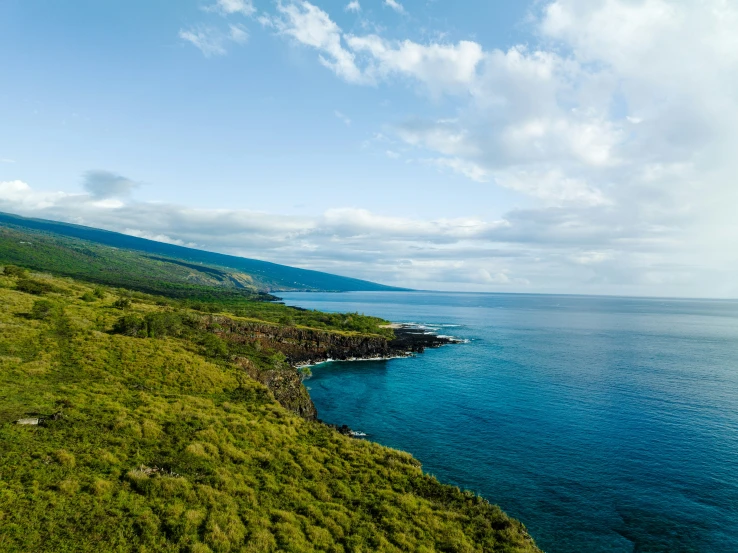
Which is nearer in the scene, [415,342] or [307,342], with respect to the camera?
[307,342]

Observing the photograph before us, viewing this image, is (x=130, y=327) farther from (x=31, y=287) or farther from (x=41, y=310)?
(x=31, y=287)

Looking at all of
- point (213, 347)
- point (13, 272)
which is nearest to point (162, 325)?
point (213, 347)

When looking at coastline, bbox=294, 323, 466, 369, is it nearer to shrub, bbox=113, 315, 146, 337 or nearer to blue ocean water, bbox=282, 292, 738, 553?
blue ocean water, bbox=282, 292, 738, 553

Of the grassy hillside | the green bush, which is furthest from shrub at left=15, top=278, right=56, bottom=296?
the green bush

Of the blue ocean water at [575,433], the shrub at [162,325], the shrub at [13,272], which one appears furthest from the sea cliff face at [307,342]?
the shrub at [13,272]

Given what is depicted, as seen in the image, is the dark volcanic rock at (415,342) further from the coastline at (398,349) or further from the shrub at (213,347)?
the shrub at (213,347)
